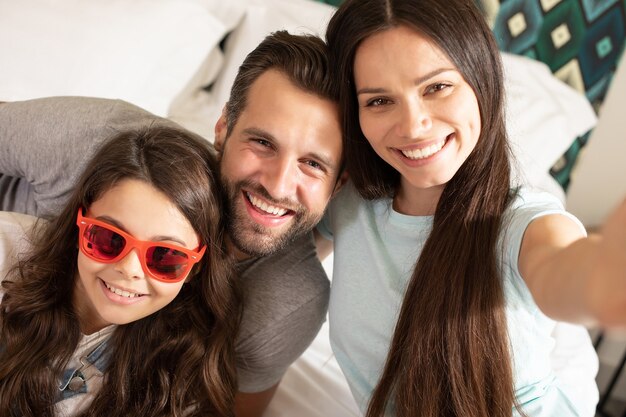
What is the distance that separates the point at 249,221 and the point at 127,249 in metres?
0.27

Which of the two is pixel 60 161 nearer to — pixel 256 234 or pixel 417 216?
pixel 256 234

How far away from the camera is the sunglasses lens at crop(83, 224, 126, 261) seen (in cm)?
104

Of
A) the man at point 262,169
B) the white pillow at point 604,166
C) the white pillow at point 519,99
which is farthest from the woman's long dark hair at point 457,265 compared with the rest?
the white pillow at point 604,166

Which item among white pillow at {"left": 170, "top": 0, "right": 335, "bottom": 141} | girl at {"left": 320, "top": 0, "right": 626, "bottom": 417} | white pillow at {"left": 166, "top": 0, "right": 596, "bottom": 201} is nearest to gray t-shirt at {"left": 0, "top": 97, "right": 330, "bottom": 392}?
girl at {"left": 320, "top": 0, "right": 626, "bottom": 417}

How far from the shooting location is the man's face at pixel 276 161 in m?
1.18

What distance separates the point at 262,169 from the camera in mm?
1210

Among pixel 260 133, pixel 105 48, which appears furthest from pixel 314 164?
pixel 105 48

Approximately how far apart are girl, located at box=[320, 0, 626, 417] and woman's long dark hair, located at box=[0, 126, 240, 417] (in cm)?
32

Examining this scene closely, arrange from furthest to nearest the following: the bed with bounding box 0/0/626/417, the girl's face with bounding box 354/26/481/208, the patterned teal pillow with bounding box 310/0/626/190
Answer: the patterned teal pillow with bounding box 310/0/626/190, the bed with bounding box 0/0/626/417, the girl's face with bounding box 354/26/481/208

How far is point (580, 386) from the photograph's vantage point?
58.3 inches

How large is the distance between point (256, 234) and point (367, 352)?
0.36 metres

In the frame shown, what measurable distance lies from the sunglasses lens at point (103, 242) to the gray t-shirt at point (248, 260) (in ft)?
1.08

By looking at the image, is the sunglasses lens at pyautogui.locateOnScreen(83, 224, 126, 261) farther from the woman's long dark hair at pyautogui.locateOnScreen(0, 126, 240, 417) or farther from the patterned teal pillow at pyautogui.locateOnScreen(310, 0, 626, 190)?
the patterned teal pillow at pyautogui.locateOnScreen(310, 0, 626, 190)

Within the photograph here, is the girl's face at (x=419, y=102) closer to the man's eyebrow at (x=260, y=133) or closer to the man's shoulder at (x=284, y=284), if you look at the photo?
the man's eyebrow at (x=260, y=133)
